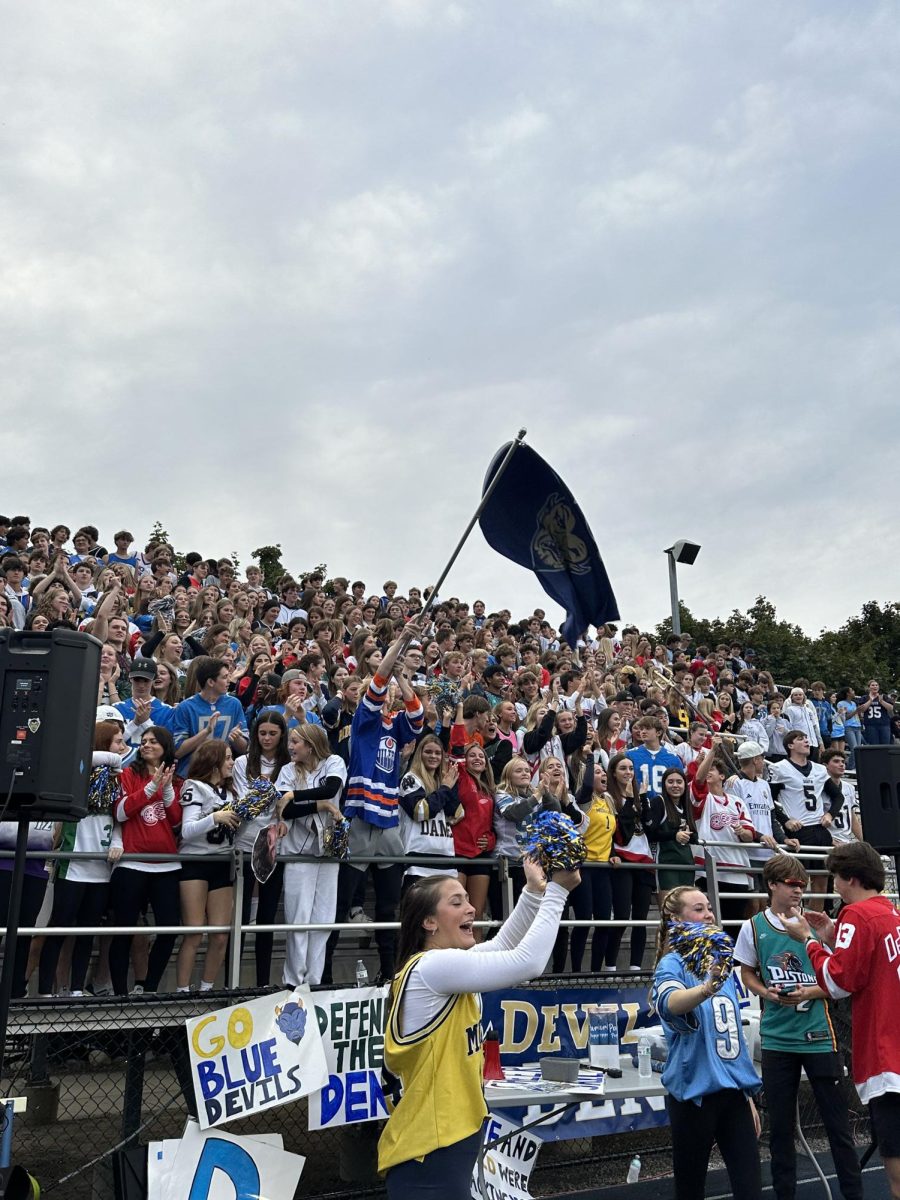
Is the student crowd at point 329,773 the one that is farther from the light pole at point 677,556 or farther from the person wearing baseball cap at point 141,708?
the light pole at point 677,556

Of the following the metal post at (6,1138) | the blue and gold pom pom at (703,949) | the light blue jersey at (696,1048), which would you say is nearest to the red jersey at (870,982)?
the light blue jersey at (696,1048)

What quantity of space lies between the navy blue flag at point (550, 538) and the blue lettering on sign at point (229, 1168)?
24.2ft

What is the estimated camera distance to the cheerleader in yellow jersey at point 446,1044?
159 inches

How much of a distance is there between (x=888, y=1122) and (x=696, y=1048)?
1.02 metres

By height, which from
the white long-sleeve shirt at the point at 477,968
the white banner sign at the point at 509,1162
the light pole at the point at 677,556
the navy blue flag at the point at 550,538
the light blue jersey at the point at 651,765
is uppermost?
the light pole at the point at 677,556

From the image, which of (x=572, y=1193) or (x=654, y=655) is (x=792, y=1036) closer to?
(x=572, y=1193)

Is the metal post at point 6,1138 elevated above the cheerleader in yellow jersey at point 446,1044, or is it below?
below

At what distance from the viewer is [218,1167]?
6863 millimetres

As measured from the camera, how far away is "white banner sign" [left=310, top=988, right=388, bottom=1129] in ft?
24.1

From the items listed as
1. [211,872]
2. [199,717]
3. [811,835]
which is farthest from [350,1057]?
[811,835]

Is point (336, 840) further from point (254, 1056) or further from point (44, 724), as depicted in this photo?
point (44, 724)

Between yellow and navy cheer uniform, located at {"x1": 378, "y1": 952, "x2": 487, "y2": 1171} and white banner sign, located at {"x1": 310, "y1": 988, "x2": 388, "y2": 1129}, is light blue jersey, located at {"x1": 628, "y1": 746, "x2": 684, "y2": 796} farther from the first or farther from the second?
yellow and navy cheer uniform, located at {"x1": 378, "y1": 952, "x2": 487, "y2": 1171}

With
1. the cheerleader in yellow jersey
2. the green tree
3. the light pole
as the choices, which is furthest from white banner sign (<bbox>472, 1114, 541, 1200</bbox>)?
the green tree

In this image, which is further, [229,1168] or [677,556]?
[677,556]
